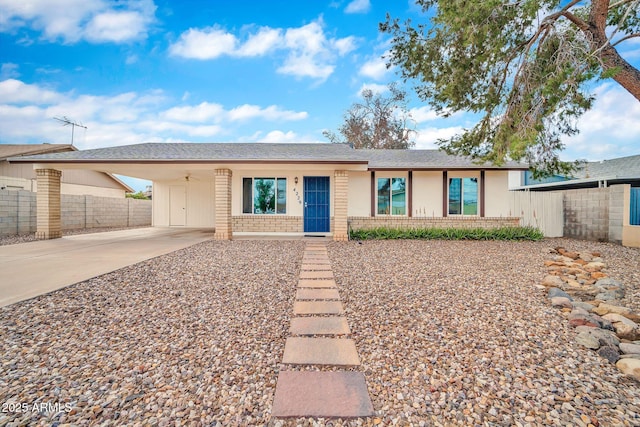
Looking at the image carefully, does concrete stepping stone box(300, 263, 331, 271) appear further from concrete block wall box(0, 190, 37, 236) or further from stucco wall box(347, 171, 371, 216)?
concrete block wall box(0, 190, 37, 236)

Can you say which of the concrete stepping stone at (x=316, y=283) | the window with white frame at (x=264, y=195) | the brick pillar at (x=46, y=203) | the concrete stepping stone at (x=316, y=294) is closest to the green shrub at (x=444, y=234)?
the window with white frame at (x=264, y=195)

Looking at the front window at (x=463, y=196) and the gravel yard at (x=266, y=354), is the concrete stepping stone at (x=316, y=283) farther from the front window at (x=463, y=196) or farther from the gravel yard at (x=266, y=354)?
the front window at (x=463, y=196)

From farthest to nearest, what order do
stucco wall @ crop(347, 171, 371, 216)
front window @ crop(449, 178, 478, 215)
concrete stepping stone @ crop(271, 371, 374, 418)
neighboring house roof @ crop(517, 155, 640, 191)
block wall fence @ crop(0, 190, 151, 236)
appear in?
→ neighboring house roof @ crop(517, 155, 640, 191) → stucco wall @ crop(347, 171, 371, 216) → front window @ crop(449, 178, 478, 215) → block wall fence @ crop(0, 190, 151, 236) → concrete stepping stone @ crop(271, 371, 374, 418)

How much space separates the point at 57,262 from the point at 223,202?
15.0 feet

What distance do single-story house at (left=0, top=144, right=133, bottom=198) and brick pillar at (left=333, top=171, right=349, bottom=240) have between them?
1217cm

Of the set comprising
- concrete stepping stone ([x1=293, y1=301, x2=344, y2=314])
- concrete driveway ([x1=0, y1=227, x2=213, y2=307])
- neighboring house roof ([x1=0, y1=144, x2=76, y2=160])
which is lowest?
concrete stepping stone ([x1=293, y1=301, x2=344, y2=314])

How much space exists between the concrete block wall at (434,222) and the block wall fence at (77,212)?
1241cm

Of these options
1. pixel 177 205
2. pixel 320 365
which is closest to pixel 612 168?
pixel 320 365

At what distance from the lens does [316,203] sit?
11586mm

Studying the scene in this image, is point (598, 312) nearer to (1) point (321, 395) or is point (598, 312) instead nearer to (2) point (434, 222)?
(1) point (321, 395)

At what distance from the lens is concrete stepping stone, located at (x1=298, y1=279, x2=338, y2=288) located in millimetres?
4535

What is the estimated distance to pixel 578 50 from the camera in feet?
16.3

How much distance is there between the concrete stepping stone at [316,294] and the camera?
3.99 metres

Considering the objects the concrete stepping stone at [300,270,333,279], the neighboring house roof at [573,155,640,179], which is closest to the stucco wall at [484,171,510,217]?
the neighboring house roof at [573,155,640,179]
